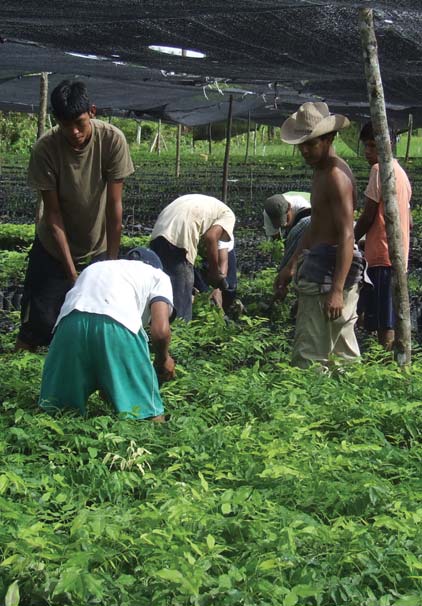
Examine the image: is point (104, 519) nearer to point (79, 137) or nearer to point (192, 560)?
point (192, 560)

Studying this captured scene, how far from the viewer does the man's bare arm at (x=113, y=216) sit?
203 inches

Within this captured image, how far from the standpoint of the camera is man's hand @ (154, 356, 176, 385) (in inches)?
177

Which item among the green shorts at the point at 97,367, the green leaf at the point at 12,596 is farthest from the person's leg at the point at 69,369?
the green leaf at the point at 12,596

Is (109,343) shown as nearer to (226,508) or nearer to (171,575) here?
(226,508)

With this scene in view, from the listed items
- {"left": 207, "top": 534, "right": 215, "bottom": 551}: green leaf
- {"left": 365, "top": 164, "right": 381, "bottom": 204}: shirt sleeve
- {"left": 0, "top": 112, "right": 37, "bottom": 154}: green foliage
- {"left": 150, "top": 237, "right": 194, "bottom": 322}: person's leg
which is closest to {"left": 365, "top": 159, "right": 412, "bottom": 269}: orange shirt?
{"left": 365, "top": 164, "right": 381, "bottom": 204}: shirt sleeve

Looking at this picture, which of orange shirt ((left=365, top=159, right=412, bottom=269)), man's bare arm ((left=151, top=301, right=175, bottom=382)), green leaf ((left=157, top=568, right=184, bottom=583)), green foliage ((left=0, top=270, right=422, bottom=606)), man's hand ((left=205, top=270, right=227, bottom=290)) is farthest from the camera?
man's hand ((left=205, top=270, right=227, bottom=290))

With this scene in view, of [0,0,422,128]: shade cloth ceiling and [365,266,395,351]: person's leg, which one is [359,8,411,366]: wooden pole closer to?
[0,0,422,128]: shade cloth ceiling

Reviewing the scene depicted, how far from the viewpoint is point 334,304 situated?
510 cm

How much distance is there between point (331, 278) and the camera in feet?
16.9

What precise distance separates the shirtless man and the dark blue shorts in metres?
0.91

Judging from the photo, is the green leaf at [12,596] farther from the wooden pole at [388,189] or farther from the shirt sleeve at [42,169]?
the wooden pole at [388,189]

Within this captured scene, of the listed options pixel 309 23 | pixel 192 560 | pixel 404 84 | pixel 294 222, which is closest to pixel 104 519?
pixel 192 560

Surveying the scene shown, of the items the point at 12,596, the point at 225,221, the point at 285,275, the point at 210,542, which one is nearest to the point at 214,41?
the point at 225,221

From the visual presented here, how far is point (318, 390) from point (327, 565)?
1862 millimetres
